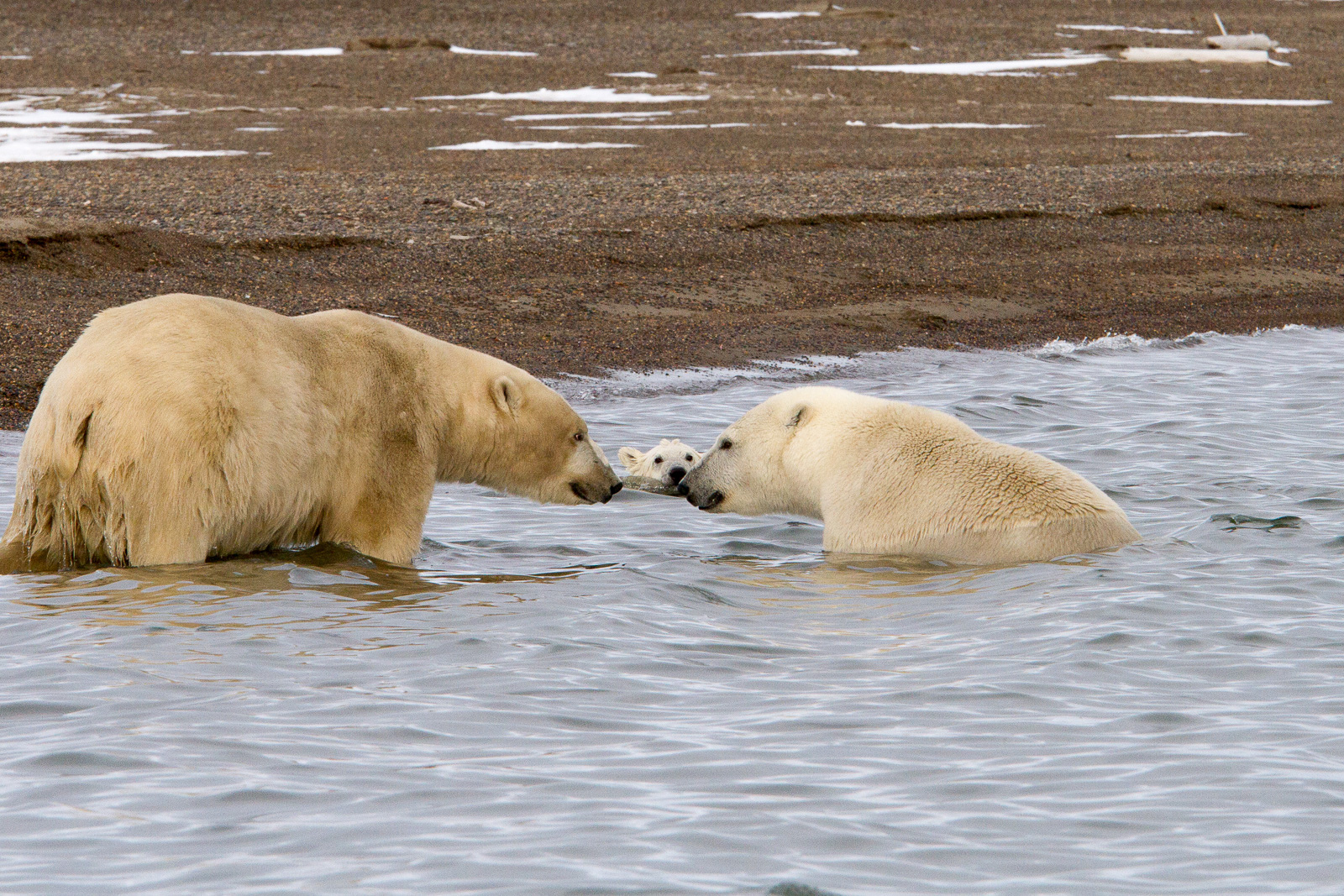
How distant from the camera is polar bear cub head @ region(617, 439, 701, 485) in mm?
8148

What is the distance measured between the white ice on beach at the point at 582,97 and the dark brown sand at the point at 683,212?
21.5 inches

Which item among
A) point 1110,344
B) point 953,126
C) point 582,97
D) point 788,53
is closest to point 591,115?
point 582,97

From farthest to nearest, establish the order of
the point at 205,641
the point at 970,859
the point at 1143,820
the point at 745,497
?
the point at 745,497
the point at 205,641
the point at 1143,820
the point at 970,859

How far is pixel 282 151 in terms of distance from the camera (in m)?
19.4

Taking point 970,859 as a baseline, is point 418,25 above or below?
above

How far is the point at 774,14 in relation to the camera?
3831 centimetres

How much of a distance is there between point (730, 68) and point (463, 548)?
23812 mm

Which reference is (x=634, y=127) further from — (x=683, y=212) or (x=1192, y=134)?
(x=1192, y=134)

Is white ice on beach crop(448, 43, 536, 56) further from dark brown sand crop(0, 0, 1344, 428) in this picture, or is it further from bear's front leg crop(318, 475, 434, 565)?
bear's front leg crop(318, 475, 434, 565)

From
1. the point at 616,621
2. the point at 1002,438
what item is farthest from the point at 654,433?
the point at 616,621

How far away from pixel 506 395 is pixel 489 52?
84.2 feet

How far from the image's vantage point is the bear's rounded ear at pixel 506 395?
6.91 metres

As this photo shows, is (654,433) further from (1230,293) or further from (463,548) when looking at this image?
(1230,293)

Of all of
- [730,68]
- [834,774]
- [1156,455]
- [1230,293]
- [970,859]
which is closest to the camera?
[970,859]
